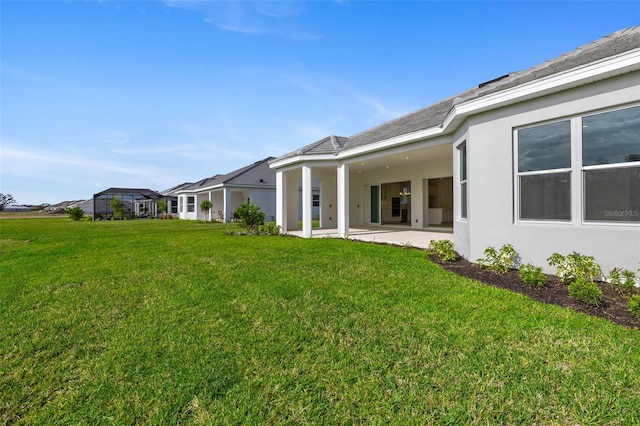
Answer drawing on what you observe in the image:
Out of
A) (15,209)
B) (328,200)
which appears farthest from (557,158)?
(15,209)

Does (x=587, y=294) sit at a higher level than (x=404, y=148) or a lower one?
lower

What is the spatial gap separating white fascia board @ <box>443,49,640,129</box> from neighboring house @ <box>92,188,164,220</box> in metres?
38.5

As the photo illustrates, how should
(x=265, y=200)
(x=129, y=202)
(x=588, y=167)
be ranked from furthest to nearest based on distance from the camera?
(x=129, y=202) → (x=265, y=200) → (x=588, y=167)

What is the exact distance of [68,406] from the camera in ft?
8.09

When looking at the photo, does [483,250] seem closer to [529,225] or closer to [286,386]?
[529,225]

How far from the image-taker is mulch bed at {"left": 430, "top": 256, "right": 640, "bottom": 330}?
4035mm

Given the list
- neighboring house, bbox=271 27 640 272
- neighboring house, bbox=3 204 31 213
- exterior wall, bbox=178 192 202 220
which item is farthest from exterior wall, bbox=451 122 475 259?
neighboring house, bbox=3 204 31 213

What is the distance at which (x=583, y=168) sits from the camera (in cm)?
545

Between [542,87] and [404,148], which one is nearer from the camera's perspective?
[542,87]

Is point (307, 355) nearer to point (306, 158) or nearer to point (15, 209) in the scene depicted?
point (306, 158)

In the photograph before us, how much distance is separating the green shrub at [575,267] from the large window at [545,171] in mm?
796

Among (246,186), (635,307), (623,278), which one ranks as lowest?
(635,307)

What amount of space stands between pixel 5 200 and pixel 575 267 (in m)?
104

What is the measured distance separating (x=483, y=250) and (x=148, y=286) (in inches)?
282
